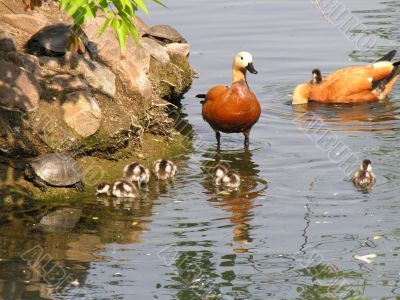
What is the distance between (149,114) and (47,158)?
2.48 m

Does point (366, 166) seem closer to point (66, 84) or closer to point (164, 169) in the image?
point (164, 169)

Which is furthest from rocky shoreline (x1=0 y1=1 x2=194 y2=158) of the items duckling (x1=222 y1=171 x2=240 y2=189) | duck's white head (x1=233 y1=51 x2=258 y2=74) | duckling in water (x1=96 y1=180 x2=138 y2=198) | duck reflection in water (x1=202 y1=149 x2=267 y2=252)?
duckling (x1=222 y1=171 x2=240 y2=189)

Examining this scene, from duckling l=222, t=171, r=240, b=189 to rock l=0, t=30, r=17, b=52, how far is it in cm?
312

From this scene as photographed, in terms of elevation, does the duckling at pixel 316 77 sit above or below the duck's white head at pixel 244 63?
below

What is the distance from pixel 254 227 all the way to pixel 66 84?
11.1ft

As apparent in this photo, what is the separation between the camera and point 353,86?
1589 cm

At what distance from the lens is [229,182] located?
1159 centimetres

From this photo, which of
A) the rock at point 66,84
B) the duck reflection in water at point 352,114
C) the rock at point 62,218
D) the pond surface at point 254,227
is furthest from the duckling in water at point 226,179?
the duck reflection in water at point 352,114

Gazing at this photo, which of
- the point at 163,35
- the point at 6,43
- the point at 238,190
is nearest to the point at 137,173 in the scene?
the point at 238,190

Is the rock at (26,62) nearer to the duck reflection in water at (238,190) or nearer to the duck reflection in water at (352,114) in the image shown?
the duck reflection in water at (238,190)

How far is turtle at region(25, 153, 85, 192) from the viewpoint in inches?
431

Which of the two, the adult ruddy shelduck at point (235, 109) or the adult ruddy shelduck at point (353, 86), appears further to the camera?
the adult ruddy shelduck at point (353, 86)

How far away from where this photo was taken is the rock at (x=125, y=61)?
13352mm

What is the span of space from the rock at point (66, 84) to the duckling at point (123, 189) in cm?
154
